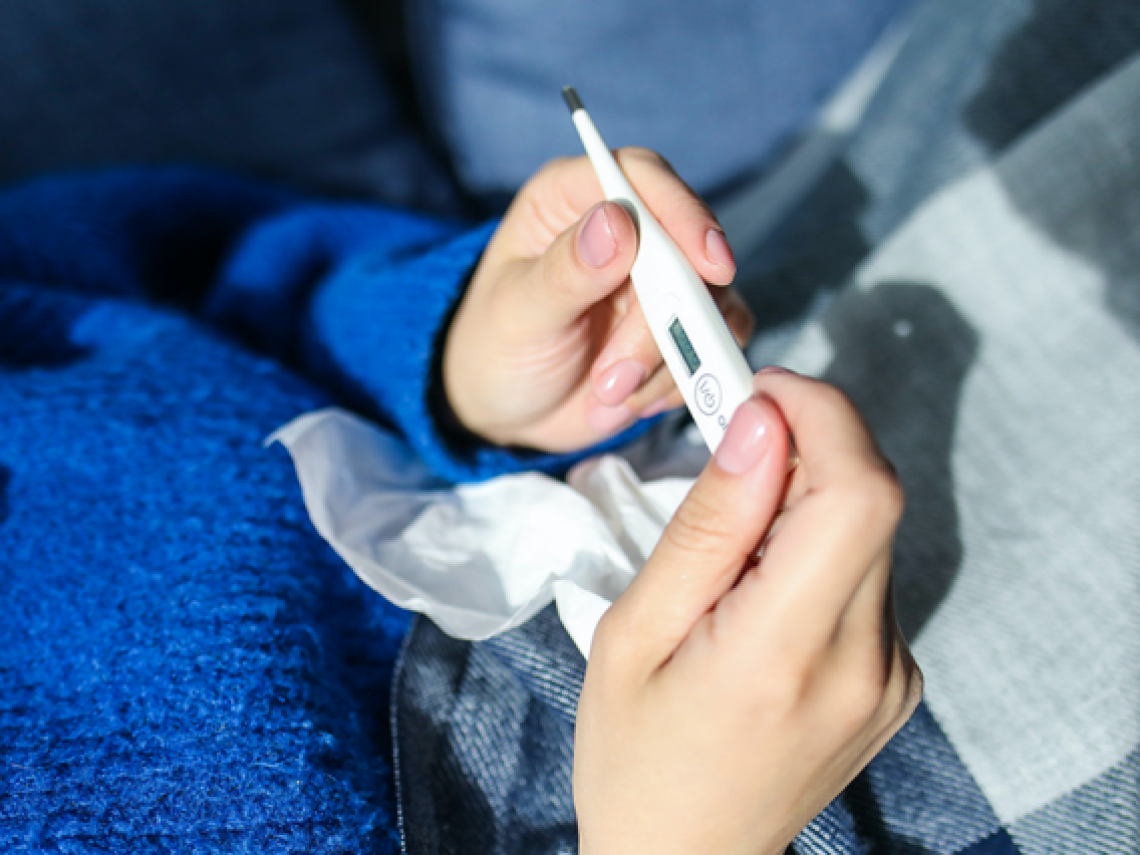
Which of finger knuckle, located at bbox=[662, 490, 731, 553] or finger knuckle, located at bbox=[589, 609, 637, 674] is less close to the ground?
finger knuckle, located at bbox=[662, 490, 731, 553]

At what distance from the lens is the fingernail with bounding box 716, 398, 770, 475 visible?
10.3 inches

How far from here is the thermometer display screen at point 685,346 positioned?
1.04 feet

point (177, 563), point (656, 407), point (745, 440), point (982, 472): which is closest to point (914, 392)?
point (982, 472)

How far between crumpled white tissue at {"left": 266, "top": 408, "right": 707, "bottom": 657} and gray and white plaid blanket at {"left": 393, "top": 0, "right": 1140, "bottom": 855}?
3 cm

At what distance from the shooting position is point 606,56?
739mm

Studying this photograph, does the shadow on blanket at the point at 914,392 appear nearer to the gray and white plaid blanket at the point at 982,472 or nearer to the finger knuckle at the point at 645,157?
the gray and white plaid blanket at the point at 982,472

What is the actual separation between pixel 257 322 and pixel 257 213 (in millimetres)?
146

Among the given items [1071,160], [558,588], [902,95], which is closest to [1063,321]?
[1071,160]

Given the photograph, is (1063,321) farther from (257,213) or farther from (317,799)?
(257,213)

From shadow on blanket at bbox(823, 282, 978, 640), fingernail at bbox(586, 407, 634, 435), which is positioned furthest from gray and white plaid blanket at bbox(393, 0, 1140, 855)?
fingernail at bbox(586, 407, 634, 435)

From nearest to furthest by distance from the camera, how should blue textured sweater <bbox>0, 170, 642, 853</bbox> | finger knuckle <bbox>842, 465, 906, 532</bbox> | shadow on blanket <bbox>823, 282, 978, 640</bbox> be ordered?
finger knuckle <bbox>842, 465, 906, 532</bbox> < blue textured sweater <bbox>0, 170, 642, 853</bbox> < shadow on blanket <bbox>823, 282, 978, 640</bbox>

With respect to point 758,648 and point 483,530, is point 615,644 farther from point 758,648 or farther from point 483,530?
point 483,530

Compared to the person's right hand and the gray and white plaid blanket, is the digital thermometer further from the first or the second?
the gray and white plaid blanket

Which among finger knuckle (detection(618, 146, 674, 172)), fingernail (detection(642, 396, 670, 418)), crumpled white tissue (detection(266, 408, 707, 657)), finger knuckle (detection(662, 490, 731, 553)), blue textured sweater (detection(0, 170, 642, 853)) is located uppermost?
finger knuckle (detection(618, 146, 674, 172))
